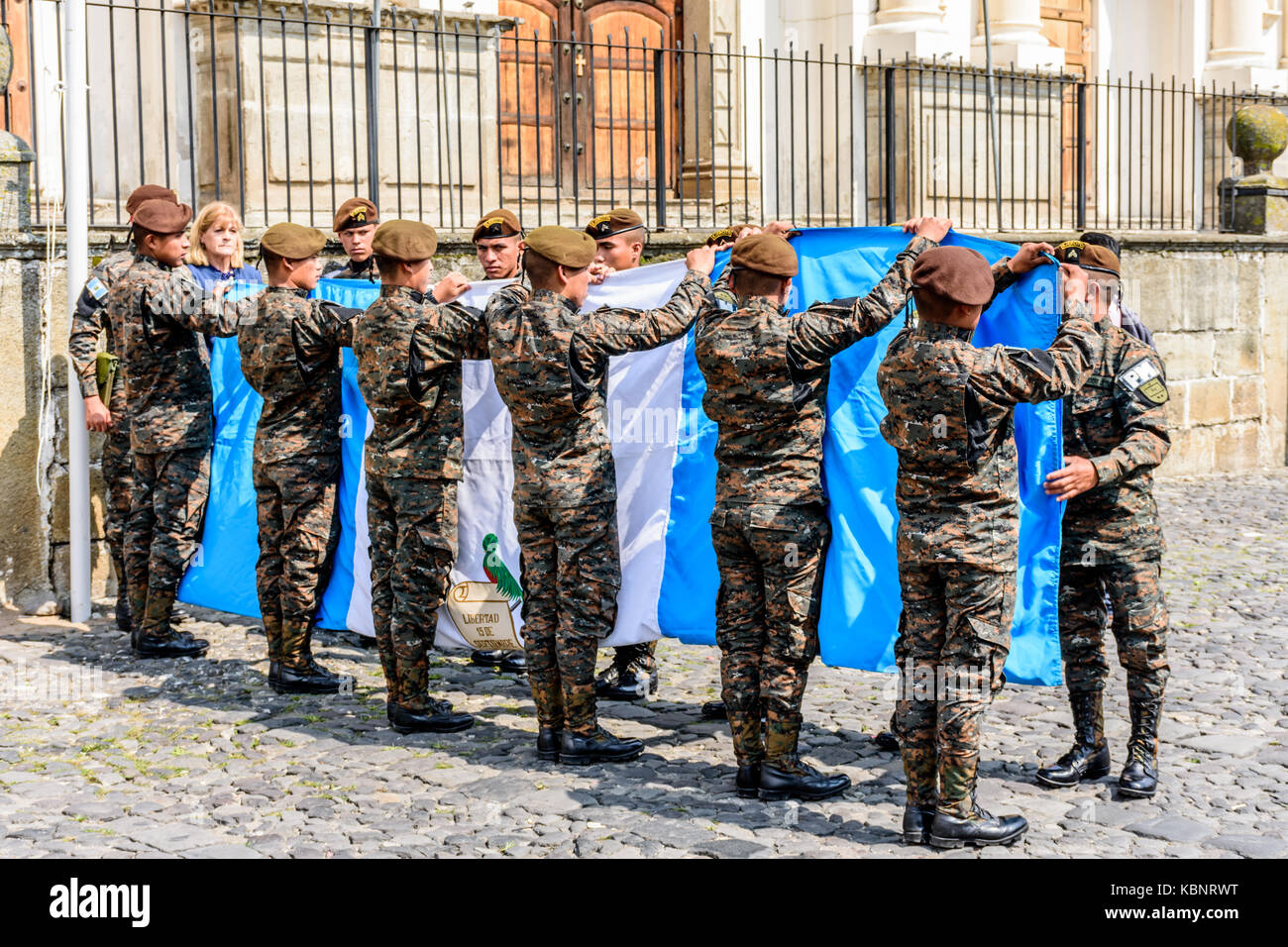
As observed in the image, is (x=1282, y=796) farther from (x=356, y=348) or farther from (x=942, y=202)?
(x=942, y=202)

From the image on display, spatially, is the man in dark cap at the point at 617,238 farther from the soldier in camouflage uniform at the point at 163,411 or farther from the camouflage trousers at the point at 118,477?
the camouflage trousers at the point at 118,477

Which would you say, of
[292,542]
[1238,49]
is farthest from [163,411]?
[1238,49]

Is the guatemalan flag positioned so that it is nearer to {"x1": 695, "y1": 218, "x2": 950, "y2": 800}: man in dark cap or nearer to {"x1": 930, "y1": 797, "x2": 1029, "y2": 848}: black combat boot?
{"x1": 695, "y1": 218, "x2": 950, "y2": 800}: man in dark cap

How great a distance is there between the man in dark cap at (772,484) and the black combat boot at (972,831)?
61 cm

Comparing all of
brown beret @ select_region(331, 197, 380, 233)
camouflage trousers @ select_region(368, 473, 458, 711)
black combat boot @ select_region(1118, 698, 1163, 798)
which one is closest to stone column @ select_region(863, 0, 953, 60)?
brown beret @ select_region(331, 197, 380, 233)

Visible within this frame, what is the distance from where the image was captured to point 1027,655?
5621mm

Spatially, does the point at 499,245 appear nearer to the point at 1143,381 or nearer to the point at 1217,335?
the point at 1143,381

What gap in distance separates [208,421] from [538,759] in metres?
2.78

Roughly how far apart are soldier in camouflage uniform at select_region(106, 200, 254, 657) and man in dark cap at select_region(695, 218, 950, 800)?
3129 mm

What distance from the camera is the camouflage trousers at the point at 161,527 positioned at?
296 inches

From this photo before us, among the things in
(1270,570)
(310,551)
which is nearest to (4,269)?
(310,551)

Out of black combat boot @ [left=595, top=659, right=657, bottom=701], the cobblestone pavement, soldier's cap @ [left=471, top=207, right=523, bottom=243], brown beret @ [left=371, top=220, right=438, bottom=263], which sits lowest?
the cobblestone pavement

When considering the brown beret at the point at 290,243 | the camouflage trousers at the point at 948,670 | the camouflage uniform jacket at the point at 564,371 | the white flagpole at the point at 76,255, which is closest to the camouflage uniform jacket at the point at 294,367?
the brown beret at the point at 290,243

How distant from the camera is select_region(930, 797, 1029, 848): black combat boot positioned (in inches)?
191
